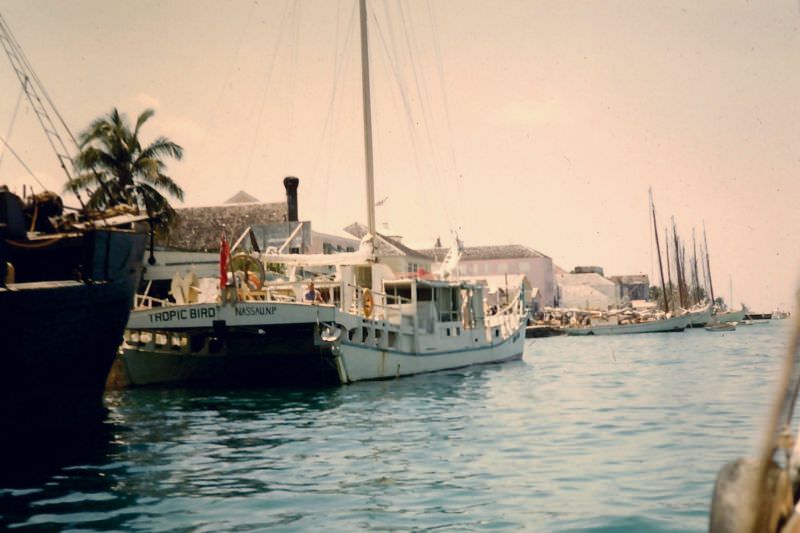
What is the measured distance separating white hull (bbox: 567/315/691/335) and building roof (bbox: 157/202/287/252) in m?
36.5

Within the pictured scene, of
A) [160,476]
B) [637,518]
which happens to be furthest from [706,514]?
[160,476]

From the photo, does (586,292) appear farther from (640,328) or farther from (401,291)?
(401,291)

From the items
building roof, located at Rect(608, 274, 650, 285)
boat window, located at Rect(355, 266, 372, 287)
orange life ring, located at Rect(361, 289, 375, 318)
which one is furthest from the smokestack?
building roof, located at Rect(608, 274, 650, 285)

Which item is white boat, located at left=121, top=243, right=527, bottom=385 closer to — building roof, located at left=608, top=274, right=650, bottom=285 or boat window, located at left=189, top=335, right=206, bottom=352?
boat window, located at left=189, top=335, right=206, bottom=352

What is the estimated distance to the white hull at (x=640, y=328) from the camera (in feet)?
270

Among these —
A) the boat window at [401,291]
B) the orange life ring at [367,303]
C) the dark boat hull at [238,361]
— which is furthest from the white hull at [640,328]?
the dark boat hull at [238,361]

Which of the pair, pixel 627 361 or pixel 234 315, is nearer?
pixel 234 315

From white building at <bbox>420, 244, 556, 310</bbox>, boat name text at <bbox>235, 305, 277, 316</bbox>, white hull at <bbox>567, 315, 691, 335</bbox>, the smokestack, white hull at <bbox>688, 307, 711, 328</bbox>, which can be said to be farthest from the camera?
white building at <bbox>420, 244, 556, 310</bbox>

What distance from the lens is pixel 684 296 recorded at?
337ft

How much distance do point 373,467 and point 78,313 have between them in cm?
729

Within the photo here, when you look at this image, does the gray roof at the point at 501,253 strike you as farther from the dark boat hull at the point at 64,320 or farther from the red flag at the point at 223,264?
the dark boat hull at the point at 64,320

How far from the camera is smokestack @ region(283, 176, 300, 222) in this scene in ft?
182

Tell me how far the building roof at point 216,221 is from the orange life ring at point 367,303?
27.3 meters

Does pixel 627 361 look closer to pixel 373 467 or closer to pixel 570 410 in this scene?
pixel 570 410
